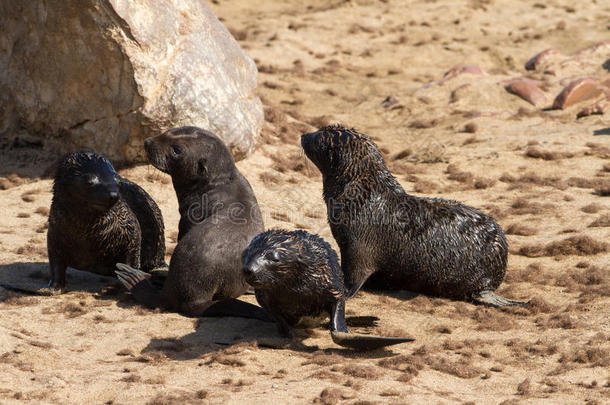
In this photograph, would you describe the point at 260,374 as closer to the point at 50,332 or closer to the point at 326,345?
the point at 326,345

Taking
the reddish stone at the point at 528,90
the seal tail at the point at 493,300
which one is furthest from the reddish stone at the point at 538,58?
the seal tail at the point at 493,300

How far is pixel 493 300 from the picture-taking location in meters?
7.12

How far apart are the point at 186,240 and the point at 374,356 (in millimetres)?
1853

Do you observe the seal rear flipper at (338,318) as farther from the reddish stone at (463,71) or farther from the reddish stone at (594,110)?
the reddish stone at (463,71)

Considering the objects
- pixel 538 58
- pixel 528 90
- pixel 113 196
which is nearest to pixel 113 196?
pixel 113 196

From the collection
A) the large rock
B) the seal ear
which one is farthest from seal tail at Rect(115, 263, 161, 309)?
the large rock

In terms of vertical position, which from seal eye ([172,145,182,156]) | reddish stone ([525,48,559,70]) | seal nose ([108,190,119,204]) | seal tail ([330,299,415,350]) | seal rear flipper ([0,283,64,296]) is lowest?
seal rear flipper ([0,283,64,296])

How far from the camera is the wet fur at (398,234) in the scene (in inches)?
288

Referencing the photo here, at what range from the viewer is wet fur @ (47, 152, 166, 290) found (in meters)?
6.69

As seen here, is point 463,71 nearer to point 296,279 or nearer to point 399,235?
point 399,235

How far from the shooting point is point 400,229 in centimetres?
740

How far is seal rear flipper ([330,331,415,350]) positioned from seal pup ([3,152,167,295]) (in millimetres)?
2192

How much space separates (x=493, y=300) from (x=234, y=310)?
2.24 metres

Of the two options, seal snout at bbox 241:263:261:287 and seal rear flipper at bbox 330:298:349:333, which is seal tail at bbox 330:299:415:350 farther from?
seal snout at bbox 241:263:261:287
